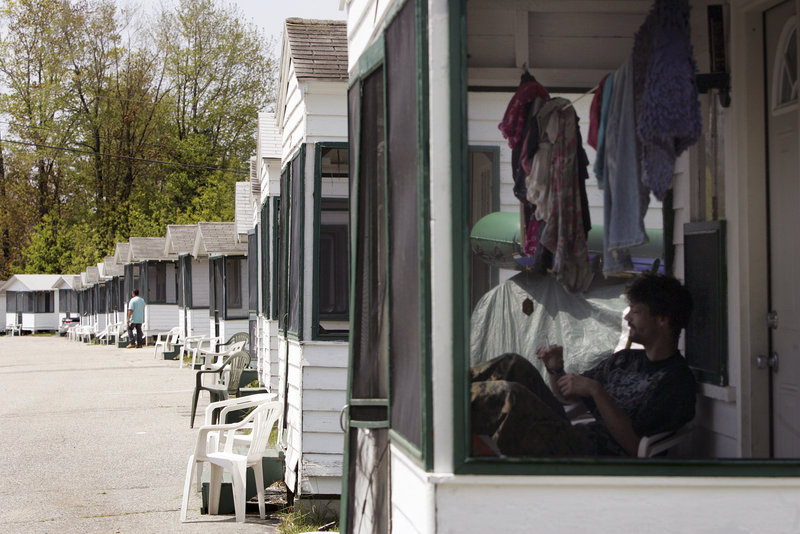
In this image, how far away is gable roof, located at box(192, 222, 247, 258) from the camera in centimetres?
2403

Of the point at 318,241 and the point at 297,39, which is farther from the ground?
the point at 297,39

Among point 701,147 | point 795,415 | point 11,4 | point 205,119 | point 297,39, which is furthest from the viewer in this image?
point 11,4

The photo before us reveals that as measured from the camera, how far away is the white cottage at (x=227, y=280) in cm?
2347

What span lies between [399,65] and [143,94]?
56.5m

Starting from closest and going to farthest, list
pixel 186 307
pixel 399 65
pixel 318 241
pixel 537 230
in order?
pixel 399 65 < pixel 537 230 < pixel 318 241 < pixel 186 307

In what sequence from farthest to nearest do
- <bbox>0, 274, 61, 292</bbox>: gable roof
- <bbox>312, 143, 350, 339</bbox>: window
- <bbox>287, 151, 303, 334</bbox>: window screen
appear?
<bbox>0, 274, 61, 292</bbox>: gable roof, <bbox>287, 151, 303, 334</bbox>: window screen, <bbox>312, 143, 350, 339</bbox>: window

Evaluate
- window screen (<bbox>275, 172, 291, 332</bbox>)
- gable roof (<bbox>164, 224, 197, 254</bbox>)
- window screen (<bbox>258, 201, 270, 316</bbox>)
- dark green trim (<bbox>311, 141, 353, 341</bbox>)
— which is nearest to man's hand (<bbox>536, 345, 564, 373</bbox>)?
dark green trim (<bbox>311, 141, 353, 341</bbox>)

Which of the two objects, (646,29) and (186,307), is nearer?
(646,29)

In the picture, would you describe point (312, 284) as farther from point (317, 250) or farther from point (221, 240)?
point (221, 240)

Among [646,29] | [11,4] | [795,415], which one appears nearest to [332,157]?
[646,29]

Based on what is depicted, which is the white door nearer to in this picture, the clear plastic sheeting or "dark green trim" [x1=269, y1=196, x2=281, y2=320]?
the clear plastic sheeting

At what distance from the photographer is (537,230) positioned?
539 cm

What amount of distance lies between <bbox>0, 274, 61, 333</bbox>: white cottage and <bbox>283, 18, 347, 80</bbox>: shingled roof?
52.4 metres

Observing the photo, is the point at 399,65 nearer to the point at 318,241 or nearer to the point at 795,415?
the point at 795,415
